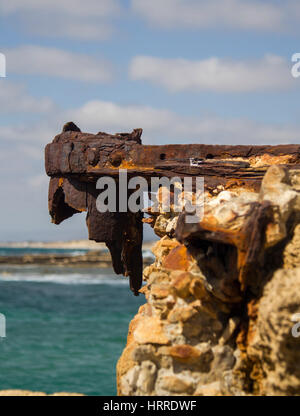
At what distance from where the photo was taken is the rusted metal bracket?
3.52m

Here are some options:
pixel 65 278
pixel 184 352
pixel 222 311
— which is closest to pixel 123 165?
pixel 222 311

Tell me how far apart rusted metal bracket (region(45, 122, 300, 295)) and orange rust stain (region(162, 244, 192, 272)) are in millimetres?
627

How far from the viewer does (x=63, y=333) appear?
57.6 feet

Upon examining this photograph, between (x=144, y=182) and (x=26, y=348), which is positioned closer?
(x=144, y=182)

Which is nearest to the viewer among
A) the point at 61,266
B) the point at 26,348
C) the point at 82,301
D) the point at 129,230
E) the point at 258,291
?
the point at 258,291

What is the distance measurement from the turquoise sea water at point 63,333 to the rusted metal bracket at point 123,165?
732 centimetres

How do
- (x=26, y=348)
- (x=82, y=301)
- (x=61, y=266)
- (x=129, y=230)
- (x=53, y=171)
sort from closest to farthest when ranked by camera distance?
(x=53, y=171), (x=129, y=230), (x=26, y=348), (x=82, y=301), (x=61, y=266)

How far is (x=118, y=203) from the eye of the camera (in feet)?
13.3

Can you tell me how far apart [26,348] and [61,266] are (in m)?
31.8

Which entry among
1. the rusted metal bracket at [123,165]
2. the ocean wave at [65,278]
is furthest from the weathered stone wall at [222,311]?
the ocean wave at [65,278]

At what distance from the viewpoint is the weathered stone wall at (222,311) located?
2.50m

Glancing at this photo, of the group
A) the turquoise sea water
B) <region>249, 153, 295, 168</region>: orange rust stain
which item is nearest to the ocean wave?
the turquoise sea water

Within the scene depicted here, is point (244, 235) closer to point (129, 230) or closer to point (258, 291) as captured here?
point (258, 291)
